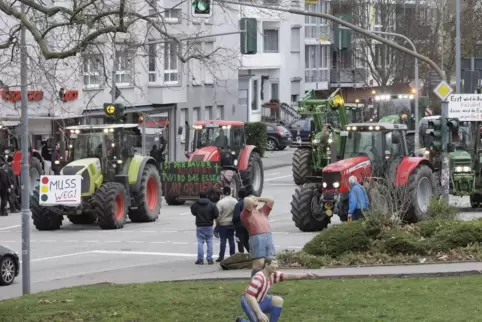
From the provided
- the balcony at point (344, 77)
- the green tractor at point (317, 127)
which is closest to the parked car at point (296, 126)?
the balcony at point (344, 77)

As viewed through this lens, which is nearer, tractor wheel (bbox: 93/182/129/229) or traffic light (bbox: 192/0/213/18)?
traffic light (bbox: 192/0/213/18)

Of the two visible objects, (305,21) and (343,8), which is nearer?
(343,8)

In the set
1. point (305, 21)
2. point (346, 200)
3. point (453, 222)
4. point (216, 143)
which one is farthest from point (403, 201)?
point (305, 21)

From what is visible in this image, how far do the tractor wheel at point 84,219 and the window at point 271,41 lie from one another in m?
44.4

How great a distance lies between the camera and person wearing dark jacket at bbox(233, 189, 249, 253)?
2472 cm

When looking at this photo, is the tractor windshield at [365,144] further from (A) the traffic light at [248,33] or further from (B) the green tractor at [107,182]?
(B) the green tractor at [107,182]

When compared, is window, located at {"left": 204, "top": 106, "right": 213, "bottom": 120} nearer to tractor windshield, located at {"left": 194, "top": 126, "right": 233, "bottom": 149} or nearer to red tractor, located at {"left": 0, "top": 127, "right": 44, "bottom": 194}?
red tractor, located at {"left": 0, "top": 127, "right": 44, "bottom": 194}

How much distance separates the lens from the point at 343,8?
7562 centimetres

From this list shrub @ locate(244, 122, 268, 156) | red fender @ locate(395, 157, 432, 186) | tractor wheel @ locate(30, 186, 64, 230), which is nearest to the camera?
red fender @ locate(395, 157, 432, 186)

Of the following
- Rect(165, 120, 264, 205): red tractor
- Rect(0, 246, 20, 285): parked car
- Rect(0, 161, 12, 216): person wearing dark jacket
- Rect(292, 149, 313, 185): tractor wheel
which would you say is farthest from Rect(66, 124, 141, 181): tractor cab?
Rect(292, 149, 313, 185): tractor wheel

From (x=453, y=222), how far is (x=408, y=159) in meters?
6.74

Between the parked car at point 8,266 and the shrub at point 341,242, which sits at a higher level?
the shrub at point 341,242

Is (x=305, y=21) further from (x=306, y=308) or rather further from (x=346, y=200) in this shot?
(x=306, y=308)

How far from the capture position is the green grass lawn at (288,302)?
17.5m
